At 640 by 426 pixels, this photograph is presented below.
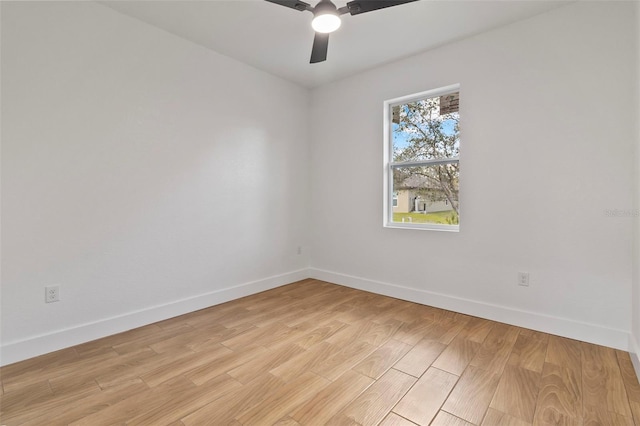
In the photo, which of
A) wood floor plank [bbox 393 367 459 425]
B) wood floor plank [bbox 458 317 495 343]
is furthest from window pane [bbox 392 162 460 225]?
wood floor plank [bbox 393 367 459 425]

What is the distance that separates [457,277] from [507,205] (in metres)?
0.81

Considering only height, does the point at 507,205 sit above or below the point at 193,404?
above

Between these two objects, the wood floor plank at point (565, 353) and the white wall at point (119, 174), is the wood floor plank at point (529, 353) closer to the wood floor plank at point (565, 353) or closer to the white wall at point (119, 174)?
the wood floor plank at point (565, 353)

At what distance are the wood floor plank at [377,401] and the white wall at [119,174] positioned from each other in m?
1.96

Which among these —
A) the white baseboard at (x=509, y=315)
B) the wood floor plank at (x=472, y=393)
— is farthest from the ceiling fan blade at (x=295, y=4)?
the white baseboard at (x=509, y=315)

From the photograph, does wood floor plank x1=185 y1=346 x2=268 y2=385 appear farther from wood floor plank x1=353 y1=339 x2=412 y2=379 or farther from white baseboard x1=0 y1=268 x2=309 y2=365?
white baseboard x1=0 y1=268 x2=309 y2=365

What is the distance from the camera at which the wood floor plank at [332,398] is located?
147 cm

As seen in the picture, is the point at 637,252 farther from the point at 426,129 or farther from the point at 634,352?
the point at 426,129

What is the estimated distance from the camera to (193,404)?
1.56m

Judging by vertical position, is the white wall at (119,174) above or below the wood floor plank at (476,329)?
above

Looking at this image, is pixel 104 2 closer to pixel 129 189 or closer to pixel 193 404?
pixel 129 189

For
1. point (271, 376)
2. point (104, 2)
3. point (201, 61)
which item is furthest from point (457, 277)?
point (104, 2)

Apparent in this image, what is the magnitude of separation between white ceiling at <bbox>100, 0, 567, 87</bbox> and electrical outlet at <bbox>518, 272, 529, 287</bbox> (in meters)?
2.14

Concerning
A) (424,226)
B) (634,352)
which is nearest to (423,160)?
(424,226)
